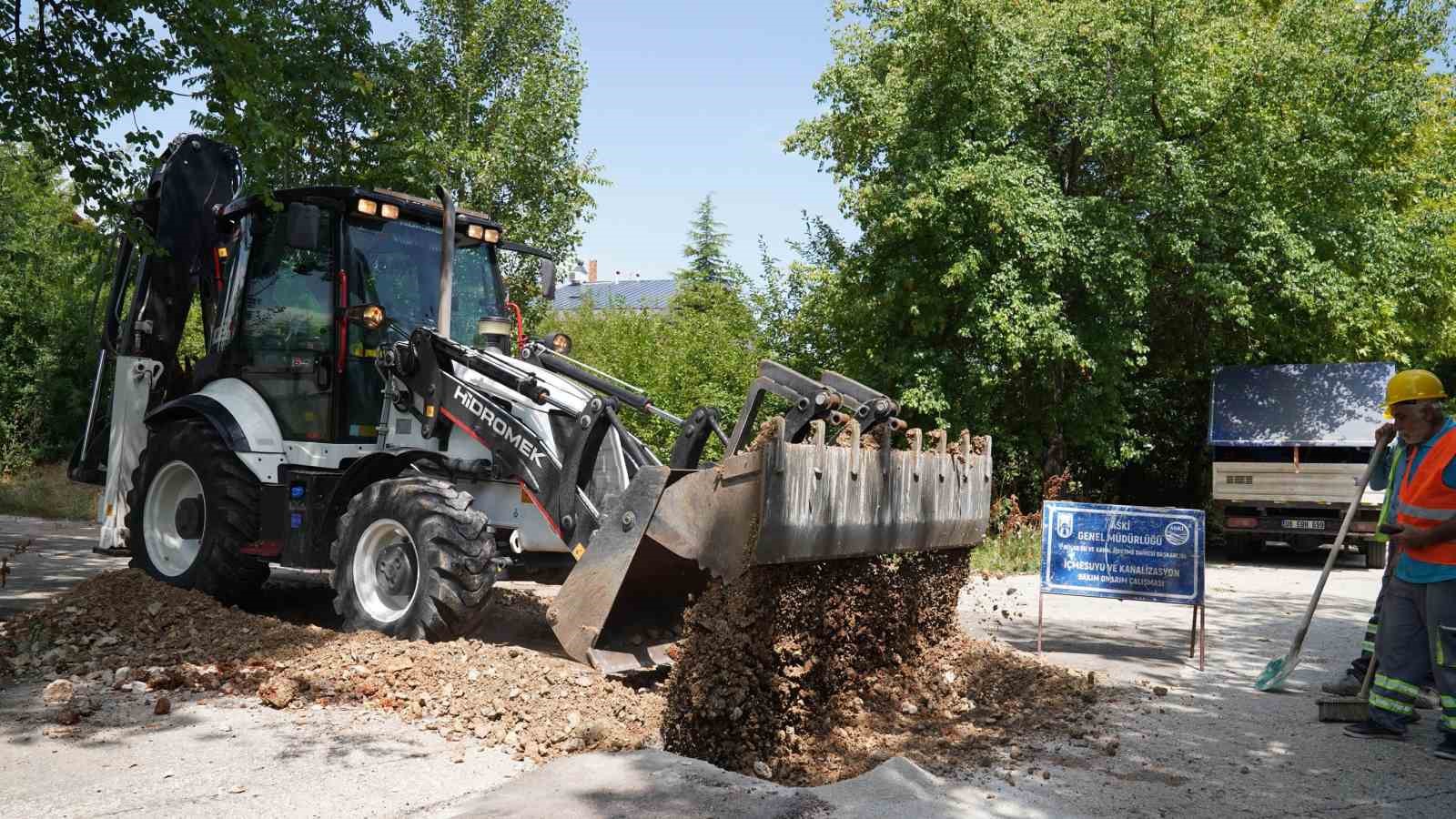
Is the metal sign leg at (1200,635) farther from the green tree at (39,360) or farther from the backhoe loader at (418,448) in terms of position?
the green tree at (39,360)

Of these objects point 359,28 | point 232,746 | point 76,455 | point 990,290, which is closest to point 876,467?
point 232,746

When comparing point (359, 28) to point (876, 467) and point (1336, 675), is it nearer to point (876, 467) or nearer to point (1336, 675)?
point (876, 467)

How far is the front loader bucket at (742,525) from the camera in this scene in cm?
517

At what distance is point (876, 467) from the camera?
5941 mm

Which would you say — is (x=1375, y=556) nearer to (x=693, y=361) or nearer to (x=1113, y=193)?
(x=1113, y=193)

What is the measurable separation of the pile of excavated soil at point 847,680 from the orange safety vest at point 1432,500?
2.04m

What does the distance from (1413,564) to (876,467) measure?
304 cm

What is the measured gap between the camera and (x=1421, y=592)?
6.15m

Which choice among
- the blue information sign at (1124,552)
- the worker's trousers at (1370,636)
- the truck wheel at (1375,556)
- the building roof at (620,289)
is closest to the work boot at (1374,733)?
the worker's trousers at (1370,636)

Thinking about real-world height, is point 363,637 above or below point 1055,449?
below

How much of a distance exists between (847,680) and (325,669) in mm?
2934

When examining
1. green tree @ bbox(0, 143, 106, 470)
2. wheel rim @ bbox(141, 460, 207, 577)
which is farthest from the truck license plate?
green tree @ bbox(0, 143, 106, 470)

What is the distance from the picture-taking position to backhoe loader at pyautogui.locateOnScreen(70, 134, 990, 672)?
576 cm

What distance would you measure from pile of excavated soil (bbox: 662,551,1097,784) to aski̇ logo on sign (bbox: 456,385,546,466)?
2065 mm
